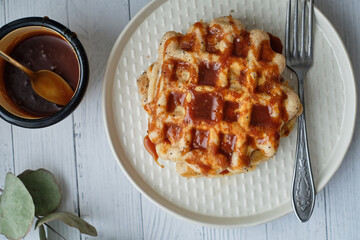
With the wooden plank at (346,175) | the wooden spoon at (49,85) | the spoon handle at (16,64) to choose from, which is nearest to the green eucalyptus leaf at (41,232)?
the wooden spoon at (49,85)

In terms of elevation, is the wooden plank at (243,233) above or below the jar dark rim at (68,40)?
below

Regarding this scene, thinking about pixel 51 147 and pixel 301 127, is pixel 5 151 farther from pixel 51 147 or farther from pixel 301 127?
pixel 301 127

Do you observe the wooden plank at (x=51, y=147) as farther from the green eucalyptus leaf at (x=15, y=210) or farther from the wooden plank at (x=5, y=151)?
the green eucalyptus leaf at (x=15, y=210)

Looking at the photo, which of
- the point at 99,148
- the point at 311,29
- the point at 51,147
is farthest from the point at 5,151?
the point at 311,29

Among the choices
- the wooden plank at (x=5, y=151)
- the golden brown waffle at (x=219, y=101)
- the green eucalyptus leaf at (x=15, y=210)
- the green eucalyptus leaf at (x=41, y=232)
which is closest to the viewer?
the golden brown waffle at (x=219, y=101)

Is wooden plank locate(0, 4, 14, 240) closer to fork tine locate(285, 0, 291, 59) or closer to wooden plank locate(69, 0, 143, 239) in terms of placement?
wooden plank locate(69, 0, 143, 239)

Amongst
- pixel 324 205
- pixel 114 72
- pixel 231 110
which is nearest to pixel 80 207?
pixel 114 72

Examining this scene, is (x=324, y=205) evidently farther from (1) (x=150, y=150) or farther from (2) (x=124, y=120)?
(2) (x=124, y=120)
